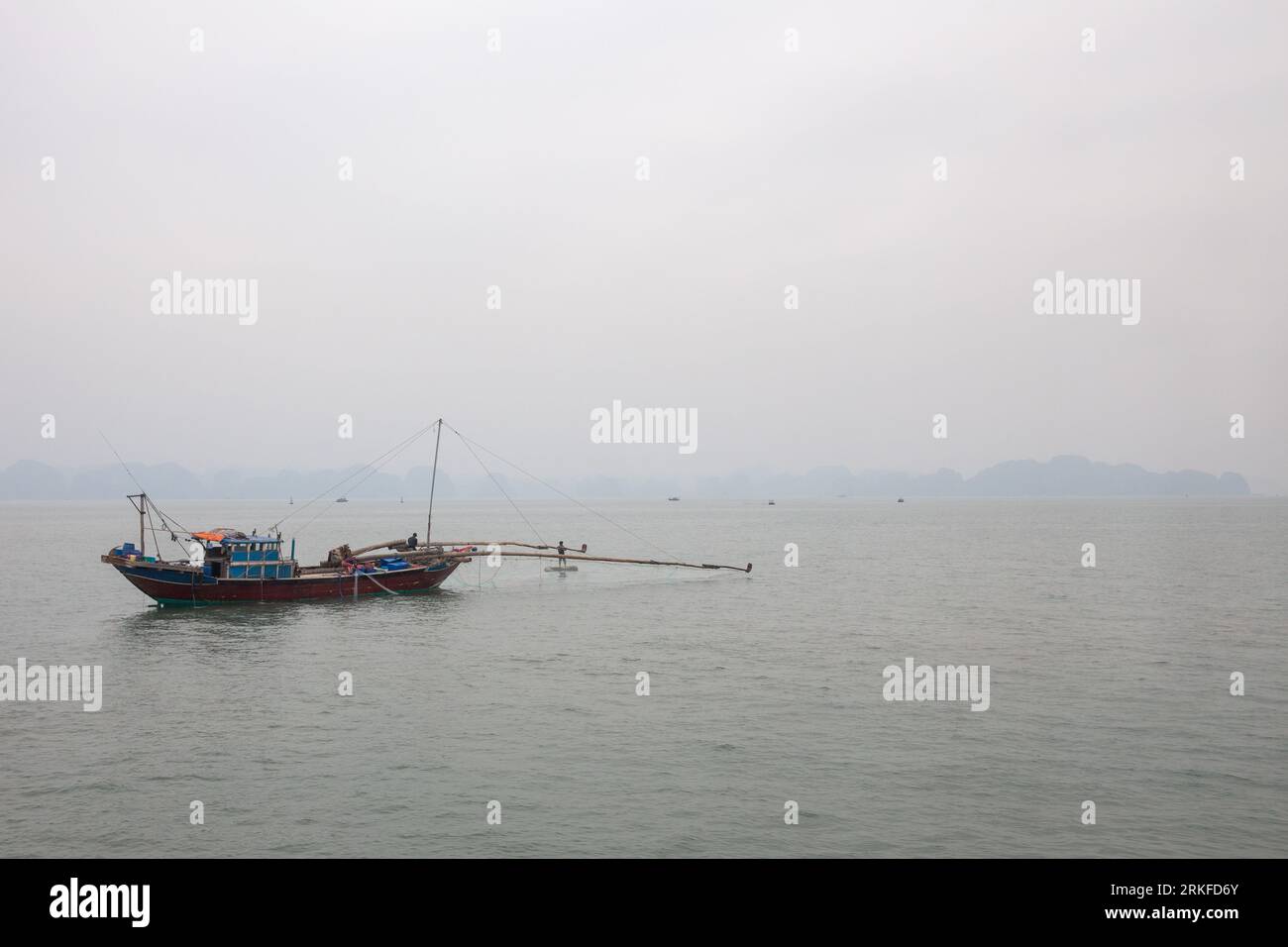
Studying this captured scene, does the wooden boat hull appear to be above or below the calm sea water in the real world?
above

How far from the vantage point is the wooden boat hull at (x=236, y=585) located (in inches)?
2314

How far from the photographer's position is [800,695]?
35344 mm

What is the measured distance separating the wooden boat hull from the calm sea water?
127 cm

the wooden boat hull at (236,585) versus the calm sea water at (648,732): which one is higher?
the wooden boat hull at (236,585)

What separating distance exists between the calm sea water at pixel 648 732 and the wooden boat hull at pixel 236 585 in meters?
1.27

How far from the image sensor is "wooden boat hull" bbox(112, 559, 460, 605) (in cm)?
5878

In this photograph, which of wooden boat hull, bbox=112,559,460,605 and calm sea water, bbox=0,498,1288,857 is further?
wooden boat hull, bbox=112,559,460,605

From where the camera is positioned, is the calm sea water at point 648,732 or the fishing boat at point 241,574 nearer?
the calm sea water at point 648,732

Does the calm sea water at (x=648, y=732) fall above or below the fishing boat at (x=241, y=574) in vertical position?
below

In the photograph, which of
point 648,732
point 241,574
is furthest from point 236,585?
point 648,732
